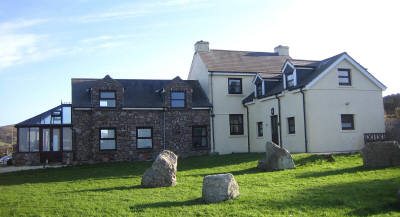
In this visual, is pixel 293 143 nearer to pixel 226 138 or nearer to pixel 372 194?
pixel 226 138

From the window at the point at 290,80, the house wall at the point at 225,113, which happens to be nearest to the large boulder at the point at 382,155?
the window at the point at 290,80

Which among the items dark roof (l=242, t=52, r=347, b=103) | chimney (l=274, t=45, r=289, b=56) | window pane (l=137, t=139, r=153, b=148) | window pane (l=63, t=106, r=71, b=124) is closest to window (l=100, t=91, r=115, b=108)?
window pane (l=137, t=139, r=153, b=148)

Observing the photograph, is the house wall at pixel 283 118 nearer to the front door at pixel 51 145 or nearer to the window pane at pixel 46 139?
the front door at pixel 51 145

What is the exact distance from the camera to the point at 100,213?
11.8 meters

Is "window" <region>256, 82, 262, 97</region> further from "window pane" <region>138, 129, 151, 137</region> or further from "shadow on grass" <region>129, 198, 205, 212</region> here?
"shadow on grass" <region>129, 198, 205, 212</region>

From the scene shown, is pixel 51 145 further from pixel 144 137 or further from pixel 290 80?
pixel 290 80

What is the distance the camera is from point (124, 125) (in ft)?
106

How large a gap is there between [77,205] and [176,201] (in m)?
2.86

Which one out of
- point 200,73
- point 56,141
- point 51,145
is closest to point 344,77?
point 200,73

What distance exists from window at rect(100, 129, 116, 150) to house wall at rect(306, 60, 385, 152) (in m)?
13.8

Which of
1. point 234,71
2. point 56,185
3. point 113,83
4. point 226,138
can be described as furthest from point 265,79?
point 56,185

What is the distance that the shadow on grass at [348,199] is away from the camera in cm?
1184

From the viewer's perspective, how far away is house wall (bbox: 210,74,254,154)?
114 ft

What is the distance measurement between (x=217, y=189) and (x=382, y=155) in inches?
357
